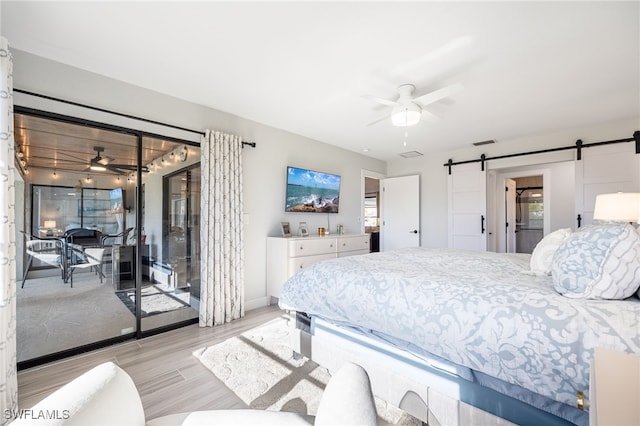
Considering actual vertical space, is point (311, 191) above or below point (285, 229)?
above

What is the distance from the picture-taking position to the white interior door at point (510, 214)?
6016mm

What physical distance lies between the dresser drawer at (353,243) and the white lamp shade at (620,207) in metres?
2.81

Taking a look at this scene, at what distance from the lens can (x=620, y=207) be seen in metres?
2.75

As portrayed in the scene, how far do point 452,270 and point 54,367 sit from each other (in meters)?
3.15

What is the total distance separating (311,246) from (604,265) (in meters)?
2.98

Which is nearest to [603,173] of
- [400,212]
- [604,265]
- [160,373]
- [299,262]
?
[400,212]

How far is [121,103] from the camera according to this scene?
268 centimetres

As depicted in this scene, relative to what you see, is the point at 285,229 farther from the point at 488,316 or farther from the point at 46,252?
the point at 488,316

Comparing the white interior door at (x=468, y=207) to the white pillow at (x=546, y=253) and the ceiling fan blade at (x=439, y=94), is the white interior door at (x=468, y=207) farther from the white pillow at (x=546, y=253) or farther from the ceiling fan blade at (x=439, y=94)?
the white pillow at (x=546, y=253)

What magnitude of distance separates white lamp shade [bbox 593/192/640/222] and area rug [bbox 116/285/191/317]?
461 cm

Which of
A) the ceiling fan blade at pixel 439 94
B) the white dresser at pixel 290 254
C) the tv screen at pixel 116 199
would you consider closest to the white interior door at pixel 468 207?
the white dresser at pixel 290 254

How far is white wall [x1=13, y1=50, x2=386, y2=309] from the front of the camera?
2330 millimetres

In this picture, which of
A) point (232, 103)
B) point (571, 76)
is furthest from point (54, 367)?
point (571, 76)

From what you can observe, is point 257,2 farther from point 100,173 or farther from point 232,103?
point 100,173
